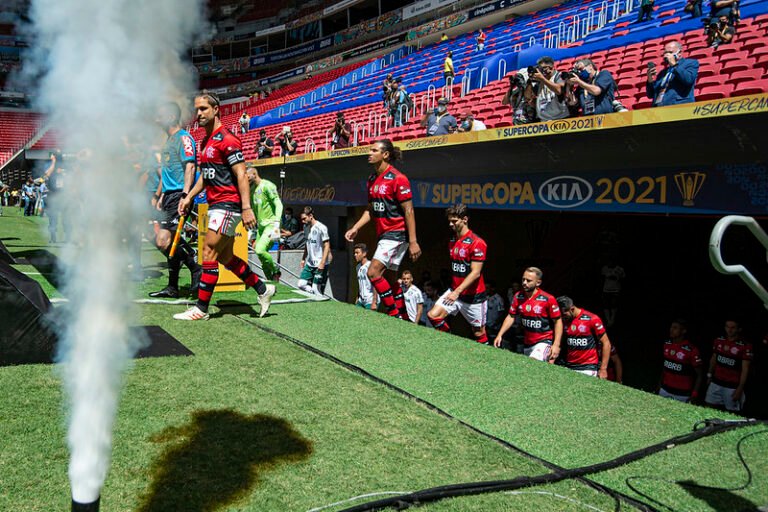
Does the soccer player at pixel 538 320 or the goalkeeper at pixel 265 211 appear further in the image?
the goalkeeper at pixel 265 211

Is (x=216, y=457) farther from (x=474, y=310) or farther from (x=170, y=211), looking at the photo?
(x=170, y=211)

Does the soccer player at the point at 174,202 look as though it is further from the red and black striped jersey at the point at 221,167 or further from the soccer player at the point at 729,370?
the soccer player at the point at 729,370

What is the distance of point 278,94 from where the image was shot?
40.8 meters

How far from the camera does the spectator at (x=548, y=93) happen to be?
7.66m

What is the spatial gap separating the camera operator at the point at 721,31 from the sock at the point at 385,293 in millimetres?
8203

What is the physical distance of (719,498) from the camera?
2.60 m

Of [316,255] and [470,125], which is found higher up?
[470,125]

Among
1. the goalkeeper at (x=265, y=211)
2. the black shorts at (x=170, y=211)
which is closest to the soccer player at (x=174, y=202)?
the black shorts at (x=170, y=211)

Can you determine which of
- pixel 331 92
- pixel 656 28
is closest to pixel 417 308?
pixel 656 28

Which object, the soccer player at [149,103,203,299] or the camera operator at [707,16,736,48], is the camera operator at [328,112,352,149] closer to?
the camera operator at [707,16,736,48]

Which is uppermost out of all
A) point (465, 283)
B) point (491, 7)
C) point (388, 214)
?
point (491, 7)

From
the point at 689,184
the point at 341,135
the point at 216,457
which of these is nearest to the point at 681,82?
the point at 689,184

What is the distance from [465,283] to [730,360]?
3.31 m

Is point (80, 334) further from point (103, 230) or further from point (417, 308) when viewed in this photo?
point (417, 308)
